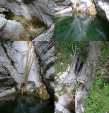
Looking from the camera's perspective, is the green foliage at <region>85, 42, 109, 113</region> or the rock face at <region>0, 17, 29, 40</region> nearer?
the green foliage at <region>85, 42, 109, 113</region>

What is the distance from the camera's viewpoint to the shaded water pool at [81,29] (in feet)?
7.44

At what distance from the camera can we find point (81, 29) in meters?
2.30

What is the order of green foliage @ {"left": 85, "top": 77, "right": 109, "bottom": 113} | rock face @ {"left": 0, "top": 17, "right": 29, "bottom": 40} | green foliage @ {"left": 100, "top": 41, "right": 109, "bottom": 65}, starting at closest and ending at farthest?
green foliage @ {"left": 85, "top": 77, "right": 109, "bottom": 113} < green foliage @ {"left": 100, "top": 41, "right": 109, "bottom": 65} < rock face @ {"left": 0, "top": 17, "right": 29, "bottom": 40}

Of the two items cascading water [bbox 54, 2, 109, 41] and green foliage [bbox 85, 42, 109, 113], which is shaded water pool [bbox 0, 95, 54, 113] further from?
cascading water [bbox 54, 2, 109, 41]

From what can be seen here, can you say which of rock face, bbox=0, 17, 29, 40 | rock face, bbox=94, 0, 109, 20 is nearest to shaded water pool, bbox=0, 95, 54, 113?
rock face, bbox=0, 17, 29, 40

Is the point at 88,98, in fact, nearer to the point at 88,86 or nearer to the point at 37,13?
the point at 88,86

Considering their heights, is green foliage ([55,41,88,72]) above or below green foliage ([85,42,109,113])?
above

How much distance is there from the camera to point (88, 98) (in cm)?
208

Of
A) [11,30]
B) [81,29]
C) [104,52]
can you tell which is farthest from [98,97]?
[11,30]

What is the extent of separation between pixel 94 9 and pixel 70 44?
0.29 meters

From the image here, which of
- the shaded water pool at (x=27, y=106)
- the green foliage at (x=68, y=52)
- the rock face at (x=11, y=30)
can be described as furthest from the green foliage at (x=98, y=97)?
the rock face at (x=11, y=30)

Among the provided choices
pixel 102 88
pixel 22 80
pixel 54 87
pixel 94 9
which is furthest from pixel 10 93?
pixel 94 9

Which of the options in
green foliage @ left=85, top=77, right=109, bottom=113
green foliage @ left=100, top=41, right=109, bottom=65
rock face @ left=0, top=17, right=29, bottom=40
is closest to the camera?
green foliage @ left=85, top=77, right=109, bottom=113

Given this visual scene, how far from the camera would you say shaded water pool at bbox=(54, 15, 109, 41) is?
7.44 feet
